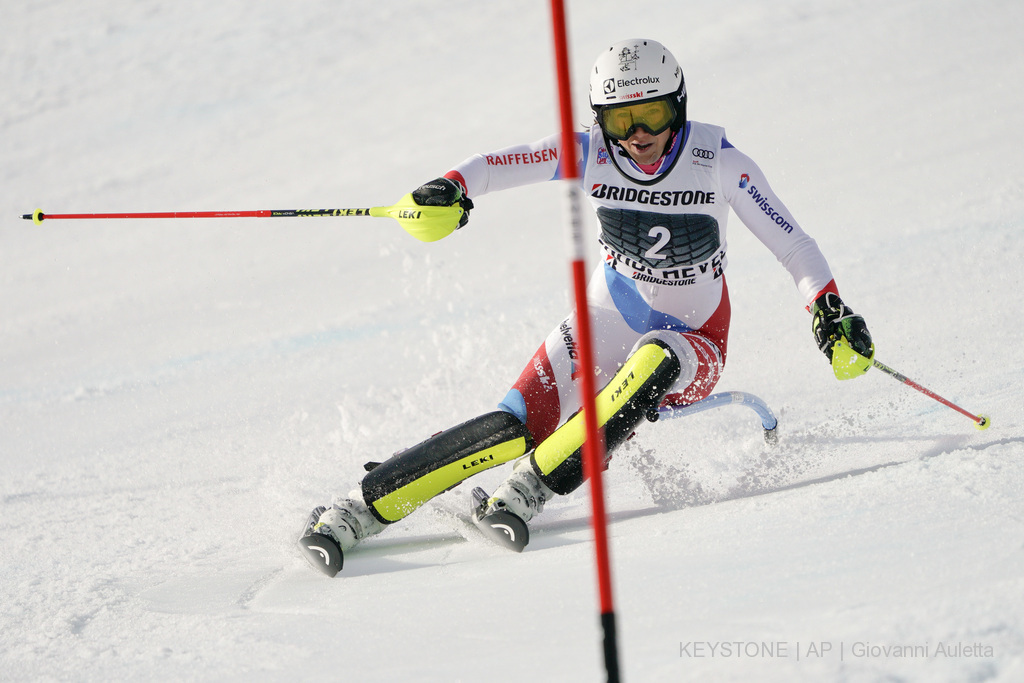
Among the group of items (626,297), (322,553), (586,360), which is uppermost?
(626,297)

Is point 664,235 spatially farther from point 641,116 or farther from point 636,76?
point 636,76

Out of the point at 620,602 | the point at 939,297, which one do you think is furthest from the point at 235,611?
the point at 939,297

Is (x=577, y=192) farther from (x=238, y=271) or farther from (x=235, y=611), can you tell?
(x=238, y=271)

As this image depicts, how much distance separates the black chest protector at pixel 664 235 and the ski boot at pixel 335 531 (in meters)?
1.42

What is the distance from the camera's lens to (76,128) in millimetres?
13445

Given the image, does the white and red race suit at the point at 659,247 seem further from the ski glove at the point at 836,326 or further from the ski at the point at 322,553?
the ski at the point at 322,553

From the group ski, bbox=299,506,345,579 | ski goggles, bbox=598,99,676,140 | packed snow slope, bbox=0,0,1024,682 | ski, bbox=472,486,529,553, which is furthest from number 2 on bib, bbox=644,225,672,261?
ski, bbox=299,506,345,579

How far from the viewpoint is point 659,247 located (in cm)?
356

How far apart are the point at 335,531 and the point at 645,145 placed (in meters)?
1.76

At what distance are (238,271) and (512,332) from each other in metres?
3.93

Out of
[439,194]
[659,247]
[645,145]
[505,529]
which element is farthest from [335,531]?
[645,145]

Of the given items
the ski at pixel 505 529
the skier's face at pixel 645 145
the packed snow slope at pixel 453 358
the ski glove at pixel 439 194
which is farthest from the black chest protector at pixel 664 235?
the ski at pixel 505 529

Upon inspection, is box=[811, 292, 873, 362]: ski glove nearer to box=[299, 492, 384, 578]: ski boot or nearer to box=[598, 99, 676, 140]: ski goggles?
box=[598, 99, 676, 140]: ski goggles

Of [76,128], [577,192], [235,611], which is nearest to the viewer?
[577,192]
